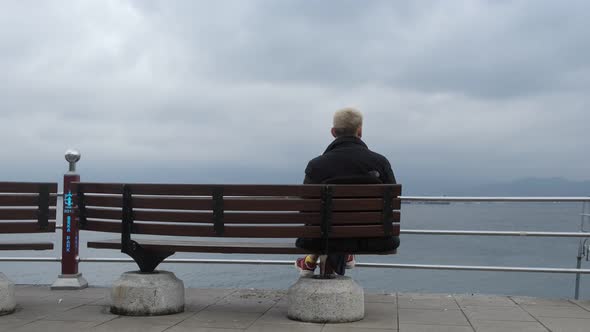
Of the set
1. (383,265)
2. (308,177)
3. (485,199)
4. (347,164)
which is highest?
(347,164)

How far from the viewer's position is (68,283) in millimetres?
6793

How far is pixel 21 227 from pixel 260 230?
2000mm

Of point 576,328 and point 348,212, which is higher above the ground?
point 348,212

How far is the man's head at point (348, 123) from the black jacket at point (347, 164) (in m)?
0.09

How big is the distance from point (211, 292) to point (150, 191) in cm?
177

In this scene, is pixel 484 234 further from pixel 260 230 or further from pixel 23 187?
pixel 23 187

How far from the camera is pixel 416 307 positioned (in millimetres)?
5805

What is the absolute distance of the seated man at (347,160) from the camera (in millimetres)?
5164

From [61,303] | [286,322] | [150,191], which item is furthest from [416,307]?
[61,303]

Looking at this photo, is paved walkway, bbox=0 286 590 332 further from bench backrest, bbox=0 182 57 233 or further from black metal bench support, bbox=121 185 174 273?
bench backrest, bbox=0 182 57 233

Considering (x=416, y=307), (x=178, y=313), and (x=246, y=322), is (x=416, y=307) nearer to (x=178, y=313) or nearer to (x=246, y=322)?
(x=246, y=322)

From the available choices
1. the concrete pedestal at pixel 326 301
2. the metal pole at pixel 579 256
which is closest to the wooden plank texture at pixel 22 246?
the concrete pedestal at pixel 326 301

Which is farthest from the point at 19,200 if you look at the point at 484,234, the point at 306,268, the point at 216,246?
the point at 484,234

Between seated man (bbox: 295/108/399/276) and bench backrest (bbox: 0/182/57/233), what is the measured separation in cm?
209
